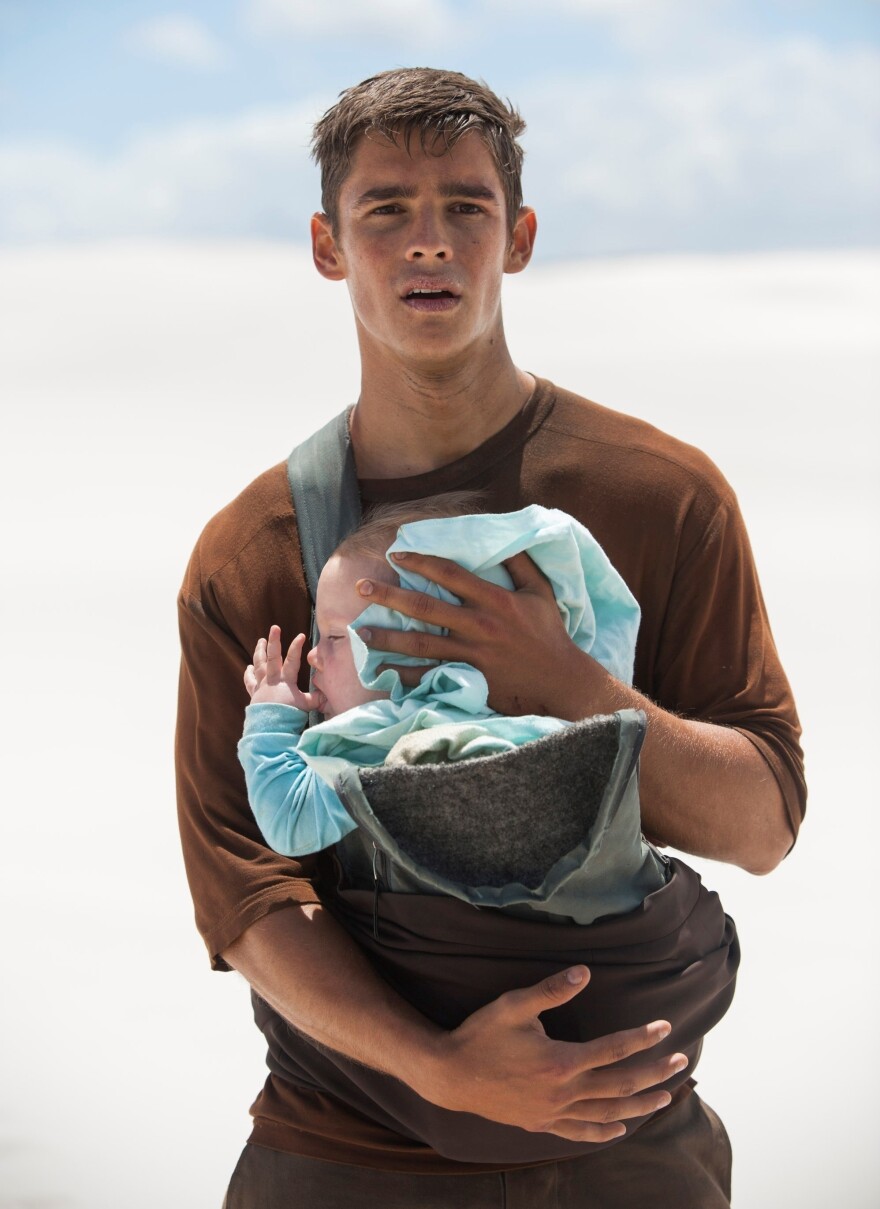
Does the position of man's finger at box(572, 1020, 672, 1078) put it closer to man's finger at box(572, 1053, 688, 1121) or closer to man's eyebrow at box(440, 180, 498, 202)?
man's finger at box(572, 1053, 688, 1121)

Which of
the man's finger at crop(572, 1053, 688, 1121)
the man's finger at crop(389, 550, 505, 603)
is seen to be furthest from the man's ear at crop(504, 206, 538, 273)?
the man's finger at crop(572, 1053, 688, 1121)

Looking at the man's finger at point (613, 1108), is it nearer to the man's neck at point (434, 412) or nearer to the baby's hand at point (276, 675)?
the baby's hand at point (276, 675)

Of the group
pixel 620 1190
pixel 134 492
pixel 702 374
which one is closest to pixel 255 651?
pixel 620 1190

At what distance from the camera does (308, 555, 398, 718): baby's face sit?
179 centimetres

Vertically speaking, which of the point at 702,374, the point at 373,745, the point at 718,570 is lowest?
the point at 373,745

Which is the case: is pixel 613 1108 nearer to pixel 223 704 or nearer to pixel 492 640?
pixel 492 640

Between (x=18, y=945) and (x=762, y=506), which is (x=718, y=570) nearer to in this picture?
(x=18, y=945)

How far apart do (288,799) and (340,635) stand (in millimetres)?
198

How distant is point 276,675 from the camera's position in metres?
1.85

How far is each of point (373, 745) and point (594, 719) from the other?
0.25 metres

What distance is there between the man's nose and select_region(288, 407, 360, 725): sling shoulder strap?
0.92 feet

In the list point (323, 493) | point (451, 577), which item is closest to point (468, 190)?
point (323, 493)

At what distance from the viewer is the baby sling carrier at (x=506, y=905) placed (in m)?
1.58

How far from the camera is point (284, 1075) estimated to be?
198 centimetres
